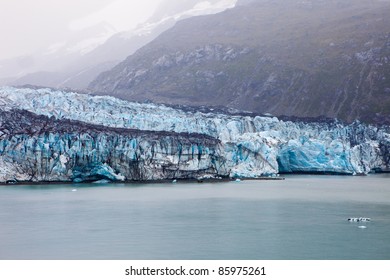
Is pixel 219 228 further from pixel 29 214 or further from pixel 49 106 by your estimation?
pixel 49 106

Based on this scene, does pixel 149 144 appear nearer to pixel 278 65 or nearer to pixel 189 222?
pixel 189 222

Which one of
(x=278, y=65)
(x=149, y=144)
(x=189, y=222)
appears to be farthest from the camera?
(x=278, y=65)

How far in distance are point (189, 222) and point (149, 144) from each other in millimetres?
11117

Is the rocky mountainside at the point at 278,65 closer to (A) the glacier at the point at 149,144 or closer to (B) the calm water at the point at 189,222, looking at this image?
(A) the glacier at the point at 149,144

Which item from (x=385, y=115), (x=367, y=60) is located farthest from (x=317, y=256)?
(x=367, y=60)

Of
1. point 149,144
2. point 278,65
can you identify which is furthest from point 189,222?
point 278,65

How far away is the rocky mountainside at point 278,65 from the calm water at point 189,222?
43388 mm

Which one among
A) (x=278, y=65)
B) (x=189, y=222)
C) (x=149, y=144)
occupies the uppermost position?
(x=278, y=65)

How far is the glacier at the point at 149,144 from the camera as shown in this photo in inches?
1054

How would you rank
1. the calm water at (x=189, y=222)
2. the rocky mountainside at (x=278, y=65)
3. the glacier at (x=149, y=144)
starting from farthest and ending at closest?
the rocky mountainside at (x=278, y=65) < the glacier at (x=149, y=144) < the calm water at (x=189, y=222)

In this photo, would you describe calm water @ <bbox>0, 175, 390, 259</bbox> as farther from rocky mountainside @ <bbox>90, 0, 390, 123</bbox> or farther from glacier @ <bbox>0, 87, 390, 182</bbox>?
rocky mountainside @ <bbox>90, 0, 390, 123</bbox>

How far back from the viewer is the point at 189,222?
57.5 feet

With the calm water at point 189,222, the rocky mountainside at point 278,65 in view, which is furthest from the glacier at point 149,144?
the rocky mountainside at point 278,65

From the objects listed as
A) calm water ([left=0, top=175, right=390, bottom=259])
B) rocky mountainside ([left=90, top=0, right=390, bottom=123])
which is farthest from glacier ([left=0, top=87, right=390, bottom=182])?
rocky mountainside ([left=90, top=0, right=390, bottom=123])
